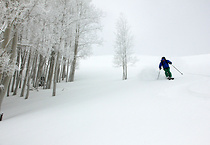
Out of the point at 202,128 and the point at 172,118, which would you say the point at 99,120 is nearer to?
the point at 172,118

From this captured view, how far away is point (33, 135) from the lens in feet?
10.5

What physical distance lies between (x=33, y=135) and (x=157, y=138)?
295 centimetres

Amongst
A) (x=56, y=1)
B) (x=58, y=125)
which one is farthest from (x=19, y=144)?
(x=56, y=1)

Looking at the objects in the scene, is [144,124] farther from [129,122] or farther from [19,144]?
[19,144]

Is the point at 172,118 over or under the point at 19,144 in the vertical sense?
over

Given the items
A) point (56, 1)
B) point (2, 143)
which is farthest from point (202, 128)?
point (56, 1)

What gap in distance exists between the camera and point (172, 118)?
308cm

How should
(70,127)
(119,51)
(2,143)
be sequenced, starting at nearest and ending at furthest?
(2,143) < (70,127) < (119,51)

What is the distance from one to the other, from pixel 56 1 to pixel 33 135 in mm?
8560

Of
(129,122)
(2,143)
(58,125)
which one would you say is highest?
(129,122)

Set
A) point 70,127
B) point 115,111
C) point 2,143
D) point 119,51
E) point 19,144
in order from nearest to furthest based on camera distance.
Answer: point 19,144 < point 2,143 < point 70,127 < point 115,111 < point 119,51

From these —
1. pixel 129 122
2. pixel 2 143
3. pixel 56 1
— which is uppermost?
pixel 56 1

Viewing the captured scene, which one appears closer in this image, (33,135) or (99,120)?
(33,135)

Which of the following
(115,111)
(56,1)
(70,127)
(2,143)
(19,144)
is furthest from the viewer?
(56,1)
